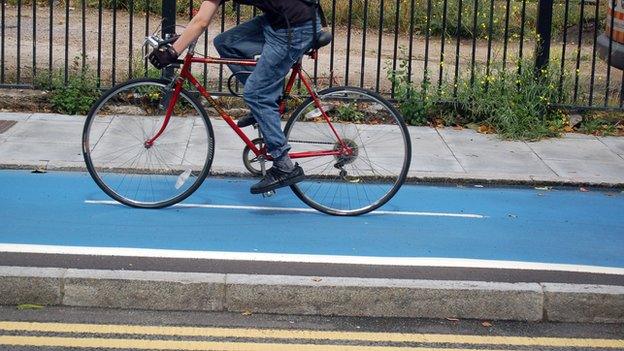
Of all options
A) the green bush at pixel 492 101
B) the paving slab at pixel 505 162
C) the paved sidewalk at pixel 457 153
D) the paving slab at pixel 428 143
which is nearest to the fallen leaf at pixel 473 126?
the green bush at pixel 492 101

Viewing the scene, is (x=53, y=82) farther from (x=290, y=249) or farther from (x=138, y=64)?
(x=290, y=249)

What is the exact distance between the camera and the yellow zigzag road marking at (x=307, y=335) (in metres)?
5.65

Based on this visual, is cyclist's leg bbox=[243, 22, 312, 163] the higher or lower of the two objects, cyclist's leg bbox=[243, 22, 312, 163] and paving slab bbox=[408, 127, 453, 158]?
the higher

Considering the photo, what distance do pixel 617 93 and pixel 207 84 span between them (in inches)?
158

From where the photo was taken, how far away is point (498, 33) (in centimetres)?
1598

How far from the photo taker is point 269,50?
24.5 feet

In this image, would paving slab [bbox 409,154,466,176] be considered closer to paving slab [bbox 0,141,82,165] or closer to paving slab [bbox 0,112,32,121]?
paving slab [bbox 0,141,82,165]

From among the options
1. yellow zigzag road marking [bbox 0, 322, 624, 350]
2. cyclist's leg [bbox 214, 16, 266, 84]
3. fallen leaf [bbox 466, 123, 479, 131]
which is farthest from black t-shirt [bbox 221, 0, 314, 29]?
fallen leaf [bbox 466, 123, 479, 131]

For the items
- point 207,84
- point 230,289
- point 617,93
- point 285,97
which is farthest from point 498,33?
point 230,289

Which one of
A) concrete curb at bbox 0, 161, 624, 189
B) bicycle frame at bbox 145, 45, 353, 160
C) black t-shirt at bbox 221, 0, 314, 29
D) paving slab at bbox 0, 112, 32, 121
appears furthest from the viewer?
paving slab at bbox 0, 112, 32, 121

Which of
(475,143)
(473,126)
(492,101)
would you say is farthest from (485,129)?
(475,143)

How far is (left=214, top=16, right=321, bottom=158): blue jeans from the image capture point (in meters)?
7.46

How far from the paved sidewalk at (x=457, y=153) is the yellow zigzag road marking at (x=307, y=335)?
333 centimetres

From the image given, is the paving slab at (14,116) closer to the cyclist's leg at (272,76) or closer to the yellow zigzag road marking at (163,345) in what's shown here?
the cyclist's leg at (272,76)
